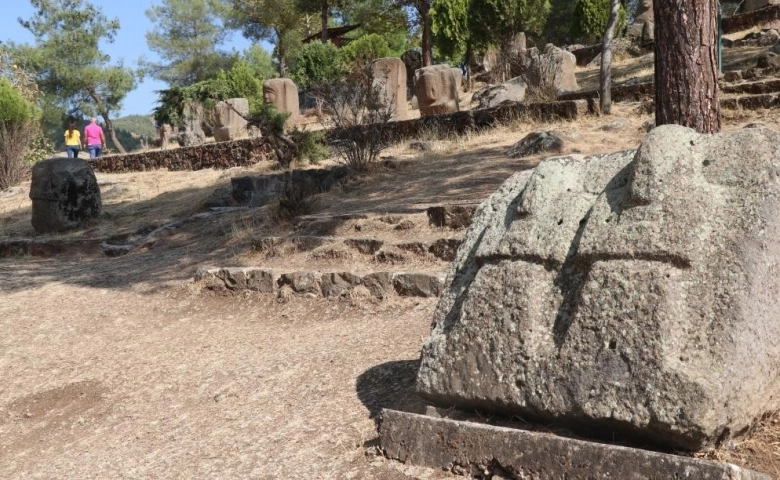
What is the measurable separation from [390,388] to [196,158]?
46.4ft

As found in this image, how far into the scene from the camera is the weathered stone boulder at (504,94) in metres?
14.8

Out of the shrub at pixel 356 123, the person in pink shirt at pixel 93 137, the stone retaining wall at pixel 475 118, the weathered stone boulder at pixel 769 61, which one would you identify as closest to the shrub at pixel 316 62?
the person in pink shirt at pixel 93 137

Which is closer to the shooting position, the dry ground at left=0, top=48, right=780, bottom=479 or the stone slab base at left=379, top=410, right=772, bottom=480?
the stone slab base at left=379, top=410, right=772, bottom=480

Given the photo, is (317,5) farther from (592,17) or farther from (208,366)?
(208,366)

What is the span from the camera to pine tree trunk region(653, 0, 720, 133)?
4.29 m

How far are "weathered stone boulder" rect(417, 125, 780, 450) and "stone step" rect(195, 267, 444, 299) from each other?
91.1 inches

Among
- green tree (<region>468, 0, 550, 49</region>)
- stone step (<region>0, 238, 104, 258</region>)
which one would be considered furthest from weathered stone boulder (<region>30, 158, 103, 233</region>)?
green tree (<region>468, 0, 550, 49</region>)

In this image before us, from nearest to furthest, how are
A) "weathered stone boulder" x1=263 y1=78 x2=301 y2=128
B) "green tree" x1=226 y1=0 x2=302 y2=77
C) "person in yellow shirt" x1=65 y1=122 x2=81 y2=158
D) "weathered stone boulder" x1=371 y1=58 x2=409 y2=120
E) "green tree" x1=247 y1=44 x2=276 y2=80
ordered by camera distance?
"weathered stone boulder" x1=371 y1=58 x2=409 y2=120 → "person in yellow shirt" x1=65 y1=122 x2=81 y2=158 → "weathered stone boulder" x1=263 y1=78 x2=301 y2=128 → "green tree" x1=226 y1=0 x2=302 y2=77 → "green tree" x1=247 y1=44 x2=276 y2=80

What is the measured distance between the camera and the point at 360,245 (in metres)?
6.38

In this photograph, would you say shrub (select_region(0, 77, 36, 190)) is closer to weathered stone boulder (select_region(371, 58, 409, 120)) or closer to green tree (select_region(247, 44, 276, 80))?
weathered stone boulder (select_region(371, 58, 409, 120))

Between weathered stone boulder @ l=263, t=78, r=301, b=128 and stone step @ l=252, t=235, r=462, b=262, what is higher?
weathered stone boulder @ l=263, t=78, r=301, b=128

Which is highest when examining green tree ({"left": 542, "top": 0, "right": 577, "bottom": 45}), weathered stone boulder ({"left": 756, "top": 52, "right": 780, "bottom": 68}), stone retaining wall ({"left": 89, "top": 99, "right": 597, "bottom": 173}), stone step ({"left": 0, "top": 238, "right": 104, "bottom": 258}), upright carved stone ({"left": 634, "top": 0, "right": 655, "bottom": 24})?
green tree ({"left": 542, "top": 0, "right": 577, "bottom": 45})

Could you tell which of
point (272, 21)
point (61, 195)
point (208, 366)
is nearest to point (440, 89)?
point (61, 195)

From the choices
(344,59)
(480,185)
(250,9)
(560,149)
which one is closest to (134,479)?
(480,185)
